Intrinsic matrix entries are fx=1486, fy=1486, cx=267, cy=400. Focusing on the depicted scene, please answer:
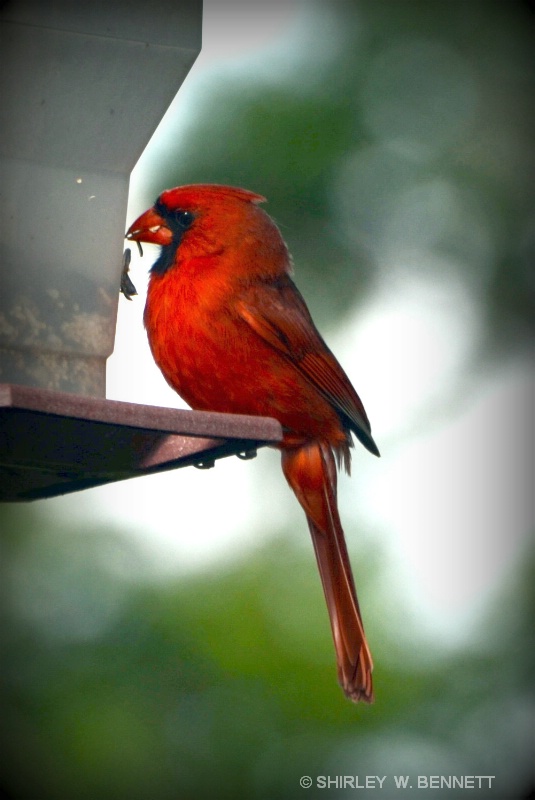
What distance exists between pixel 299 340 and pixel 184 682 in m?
1.91

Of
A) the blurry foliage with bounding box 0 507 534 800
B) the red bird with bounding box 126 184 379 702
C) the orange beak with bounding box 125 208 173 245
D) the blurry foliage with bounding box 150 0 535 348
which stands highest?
the blurry foliage with bounding box 150 0 535 348

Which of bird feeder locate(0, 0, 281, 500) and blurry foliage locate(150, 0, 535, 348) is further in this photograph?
blurry foliage locate(150, 0, 535, 348)

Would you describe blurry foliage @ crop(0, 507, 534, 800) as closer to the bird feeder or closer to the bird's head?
the bird's head

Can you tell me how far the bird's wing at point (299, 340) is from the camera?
3.50 meters

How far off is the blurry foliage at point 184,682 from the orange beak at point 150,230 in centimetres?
160

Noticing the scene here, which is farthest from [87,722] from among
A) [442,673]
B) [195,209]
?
[195,209]

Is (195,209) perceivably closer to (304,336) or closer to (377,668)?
(304,336)

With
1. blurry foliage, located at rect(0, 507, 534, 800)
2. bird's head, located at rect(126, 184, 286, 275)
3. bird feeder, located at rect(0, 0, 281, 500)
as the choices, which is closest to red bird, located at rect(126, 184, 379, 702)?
bird's head, located at rect(126, 184, 286, 275)

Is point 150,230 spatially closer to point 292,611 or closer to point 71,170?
point 71,170

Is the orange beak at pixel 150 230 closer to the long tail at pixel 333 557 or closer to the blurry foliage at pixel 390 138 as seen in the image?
the long tail at pixel 333 557

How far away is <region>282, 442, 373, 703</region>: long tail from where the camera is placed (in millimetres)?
3770

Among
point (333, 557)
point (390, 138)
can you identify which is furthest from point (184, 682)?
point (390, 138)

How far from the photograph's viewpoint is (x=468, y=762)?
19.3 ft

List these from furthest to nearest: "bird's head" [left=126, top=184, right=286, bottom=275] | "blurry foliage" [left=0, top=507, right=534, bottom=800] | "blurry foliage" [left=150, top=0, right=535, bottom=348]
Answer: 1. "blurry foliage" [left=150, top=0, right=535, bottom=348]
2. "blurry foliage" [left=0, top=507, right=534, bottom=800]
3. "bird's head" [left=126, top=184, right=286, bottom=275]
